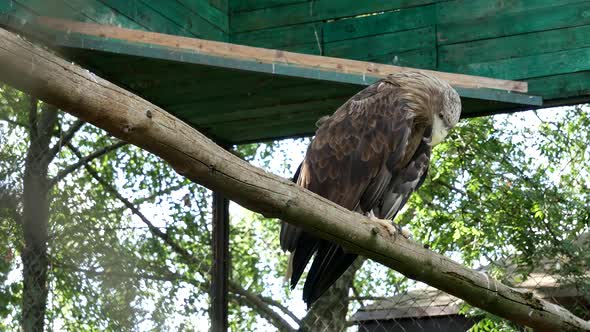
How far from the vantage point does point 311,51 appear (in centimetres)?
523

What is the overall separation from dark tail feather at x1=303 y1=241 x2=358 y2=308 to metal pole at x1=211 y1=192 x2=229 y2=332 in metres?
1.22

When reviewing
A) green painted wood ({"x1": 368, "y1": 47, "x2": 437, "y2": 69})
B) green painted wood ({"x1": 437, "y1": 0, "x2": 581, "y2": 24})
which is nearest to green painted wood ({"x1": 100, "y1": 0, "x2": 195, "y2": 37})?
green painted wood ({"x1": 368, "y1": 47, "x2": 437, "y2": 69})

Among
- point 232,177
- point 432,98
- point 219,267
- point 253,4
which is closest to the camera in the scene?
point 232,177

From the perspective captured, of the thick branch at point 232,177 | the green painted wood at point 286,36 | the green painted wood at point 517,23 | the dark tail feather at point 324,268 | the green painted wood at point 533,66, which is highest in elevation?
the green painted wood at point 286,36

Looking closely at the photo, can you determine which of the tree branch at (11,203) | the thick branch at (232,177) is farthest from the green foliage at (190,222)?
the thick branch at (232,177)

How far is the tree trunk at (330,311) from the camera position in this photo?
21.1 ft

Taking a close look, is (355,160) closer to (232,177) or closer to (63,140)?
(232,177)

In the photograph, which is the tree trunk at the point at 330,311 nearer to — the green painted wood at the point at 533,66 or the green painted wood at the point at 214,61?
the green painted wood at the point at 533,66

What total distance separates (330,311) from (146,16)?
286 cm

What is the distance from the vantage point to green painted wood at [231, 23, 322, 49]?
524 cm

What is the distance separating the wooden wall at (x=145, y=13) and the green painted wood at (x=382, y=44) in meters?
0.71

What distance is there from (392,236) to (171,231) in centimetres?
257

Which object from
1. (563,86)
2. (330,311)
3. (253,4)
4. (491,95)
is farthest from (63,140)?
(563,86)

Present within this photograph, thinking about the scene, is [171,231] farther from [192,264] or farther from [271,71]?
[271,71]
